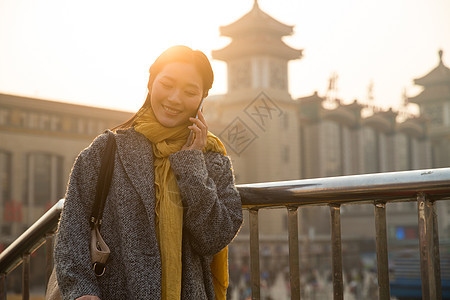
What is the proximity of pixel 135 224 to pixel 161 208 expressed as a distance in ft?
0.27

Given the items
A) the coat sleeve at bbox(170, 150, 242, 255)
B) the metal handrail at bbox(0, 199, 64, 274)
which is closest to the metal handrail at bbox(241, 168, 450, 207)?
the coat sleeve at bbox(170, 150, 242, 255)

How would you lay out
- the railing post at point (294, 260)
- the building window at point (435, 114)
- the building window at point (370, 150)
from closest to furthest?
the railing post at point (294, 260)
the building window at point (370, 150)
the building window at point (435, 114)

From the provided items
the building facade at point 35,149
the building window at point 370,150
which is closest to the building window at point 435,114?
the building window at point 370,150

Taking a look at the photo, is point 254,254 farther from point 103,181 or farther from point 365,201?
point 103,181

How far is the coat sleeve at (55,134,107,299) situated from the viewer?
1.48 meters

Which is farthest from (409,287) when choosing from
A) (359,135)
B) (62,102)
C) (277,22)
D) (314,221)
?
(359,135)

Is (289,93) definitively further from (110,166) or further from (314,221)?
(110,166)

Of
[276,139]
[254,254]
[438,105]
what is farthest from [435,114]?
[254,254]

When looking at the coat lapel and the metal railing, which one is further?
the coat lapel

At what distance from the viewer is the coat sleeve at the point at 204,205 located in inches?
61.8

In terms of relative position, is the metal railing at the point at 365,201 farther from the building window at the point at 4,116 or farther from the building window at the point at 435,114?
the building window at the point at 435,114

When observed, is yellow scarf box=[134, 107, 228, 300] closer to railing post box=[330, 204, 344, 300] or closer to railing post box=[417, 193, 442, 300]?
railing post box=[330, 204, 344, 300]

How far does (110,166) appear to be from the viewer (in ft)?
5.27

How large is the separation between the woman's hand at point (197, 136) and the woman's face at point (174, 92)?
50mm
